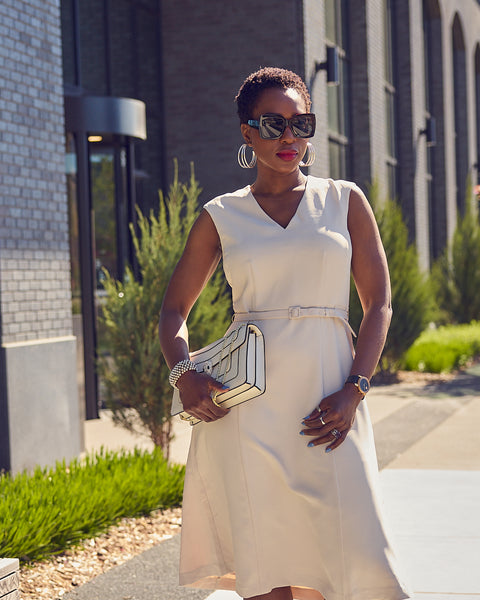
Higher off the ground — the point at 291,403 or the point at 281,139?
the point at 281,139

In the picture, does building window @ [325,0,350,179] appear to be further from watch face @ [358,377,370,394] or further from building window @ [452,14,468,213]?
watch face @ [358,377,370,394]

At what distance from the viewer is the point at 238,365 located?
2521 millimetres

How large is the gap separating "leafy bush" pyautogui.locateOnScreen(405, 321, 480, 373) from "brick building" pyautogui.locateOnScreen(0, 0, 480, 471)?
2963mm

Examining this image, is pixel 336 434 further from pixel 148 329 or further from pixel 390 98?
pixel 390 98

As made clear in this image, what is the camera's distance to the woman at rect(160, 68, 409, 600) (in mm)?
2553

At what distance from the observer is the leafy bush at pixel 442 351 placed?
1372 cm

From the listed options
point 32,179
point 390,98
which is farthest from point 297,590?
point 390,98

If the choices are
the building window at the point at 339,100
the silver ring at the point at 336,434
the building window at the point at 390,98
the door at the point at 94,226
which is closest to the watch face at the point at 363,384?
the silver ring at the point at 336,434

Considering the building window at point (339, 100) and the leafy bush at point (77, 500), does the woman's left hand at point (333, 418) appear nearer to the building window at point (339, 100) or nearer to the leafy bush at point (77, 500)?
the leafy bush at point (77, 500)

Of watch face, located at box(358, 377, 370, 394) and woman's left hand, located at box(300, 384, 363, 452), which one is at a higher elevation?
watch face, located at box(358, 377, 370, 394)

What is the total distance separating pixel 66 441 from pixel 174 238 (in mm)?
1963

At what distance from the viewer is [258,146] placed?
8.87ft

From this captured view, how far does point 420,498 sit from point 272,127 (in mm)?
4080

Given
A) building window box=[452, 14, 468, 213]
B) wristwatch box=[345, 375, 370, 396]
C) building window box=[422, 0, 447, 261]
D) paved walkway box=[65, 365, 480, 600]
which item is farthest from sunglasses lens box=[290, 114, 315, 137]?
building window box=[452, 14, 468, 213]
